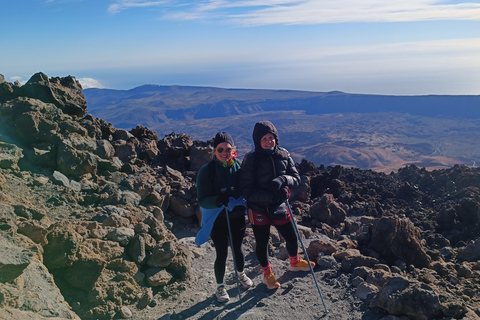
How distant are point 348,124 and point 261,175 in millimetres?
143738

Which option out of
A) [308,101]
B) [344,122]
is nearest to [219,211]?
[344,122]

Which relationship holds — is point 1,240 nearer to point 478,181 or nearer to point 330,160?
point 478,181

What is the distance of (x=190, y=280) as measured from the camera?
6.02 metres

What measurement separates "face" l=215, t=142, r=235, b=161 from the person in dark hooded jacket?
0.24 m

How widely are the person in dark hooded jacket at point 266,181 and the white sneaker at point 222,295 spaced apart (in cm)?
82

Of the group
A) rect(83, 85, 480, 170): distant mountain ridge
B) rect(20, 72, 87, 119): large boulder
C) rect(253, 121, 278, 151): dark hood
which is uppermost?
rect(20, 72, 87, 119): large boulder

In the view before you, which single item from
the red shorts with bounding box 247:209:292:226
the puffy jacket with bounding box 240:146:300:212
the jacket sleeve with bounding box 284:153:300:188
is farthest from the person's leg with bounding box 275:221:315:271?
the jacket sleeve with bounding box 284:153:300:188

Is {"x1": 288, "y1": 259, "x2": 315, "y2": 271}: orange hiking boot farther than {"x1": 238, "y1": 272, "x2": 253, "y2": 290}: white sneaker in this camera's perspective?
Yes

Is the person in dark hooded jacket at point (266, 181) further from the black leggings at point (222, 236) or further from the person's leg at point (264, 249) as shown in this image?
the black leggings at point (222, 236)

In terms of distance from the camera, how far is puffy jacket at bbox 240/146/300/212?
16.1ft

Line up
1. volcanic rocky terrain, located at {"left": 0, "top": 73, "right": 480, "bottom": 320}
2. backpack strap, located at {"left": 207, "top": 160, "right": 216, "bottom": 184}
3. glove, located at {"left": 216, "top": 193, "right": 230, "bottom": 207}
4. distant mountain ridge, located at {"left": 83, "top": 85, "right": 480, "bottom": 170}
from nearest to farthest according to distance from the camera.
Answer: volcanic rocky terrain, located at {"left": 0, "top": 73, "right": 480, "bottom": 320}
glove, located at {"left": 216, "top": 193, "right": 230, "bottom": 207}
backpack strap, located at {"left": 207, "top": 160, "right": 216, "bottom": 184}
distant mountain ridge, located at {"left": 83, "top": 85, "right": 480, "bottom": 170}

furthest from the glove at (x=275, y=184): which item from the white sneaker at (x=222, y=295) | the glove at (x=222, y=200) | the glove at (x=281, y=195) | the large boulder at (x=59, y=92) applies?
the large boulder at (x=59, y=92)

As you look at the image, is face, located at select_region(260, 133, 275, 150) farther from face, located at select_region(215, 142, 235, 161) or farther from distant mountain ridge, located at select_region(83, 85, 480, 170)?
distant mountain ridge, located at select_region(83, 85, 480, 170)

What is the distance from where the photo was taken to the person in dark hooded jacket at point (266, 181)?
4918 millimetres
